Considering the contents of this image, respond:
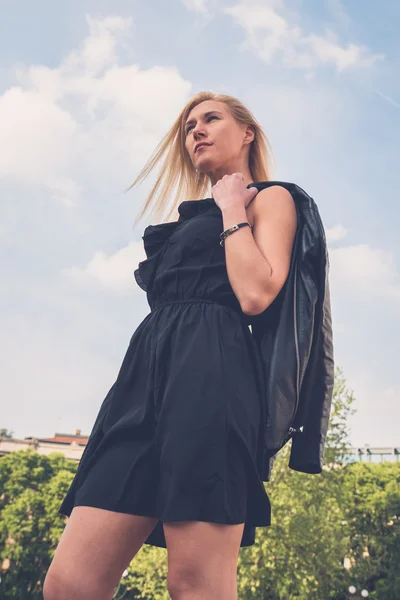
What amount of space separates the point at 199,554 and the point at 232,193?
146 centimetres

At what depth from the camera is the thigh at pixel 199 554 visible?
178cm

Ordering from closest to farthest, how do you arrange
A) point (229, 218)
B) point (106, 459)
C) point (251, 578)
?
point (106, 459) < point (229, 218) < point (251, 578)

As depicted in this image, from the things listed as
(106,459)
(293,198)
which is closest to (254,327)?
(293,198)

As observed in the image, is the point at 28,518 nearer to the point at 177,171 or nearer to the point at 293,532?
the point at 293,532

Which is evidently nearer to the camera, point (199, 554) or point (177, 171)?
point (199, 554)

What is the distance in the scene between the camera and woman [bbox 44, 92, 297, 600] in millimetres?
1842

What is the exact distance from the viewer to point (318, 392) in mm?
2342

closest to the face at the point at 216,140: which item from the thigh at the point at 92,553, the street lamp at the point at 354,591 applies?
the thigh at the point at 92,553

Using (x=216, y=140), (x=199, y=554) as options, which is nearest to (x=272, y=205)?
(x=216, y=140)

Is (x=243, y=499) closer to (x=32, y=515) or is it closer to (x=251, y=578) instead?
(x=251, y=578)

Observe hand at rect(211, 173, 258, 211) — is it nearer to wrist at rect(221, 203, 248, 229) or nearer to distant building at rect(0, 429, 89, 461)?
wrist at rect(221, 203, 248, 229)

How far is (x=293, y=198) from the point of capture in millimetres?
2621

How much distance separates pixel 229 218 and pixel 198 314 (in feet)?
1.39

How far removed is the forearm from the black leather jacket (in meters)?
0.15
